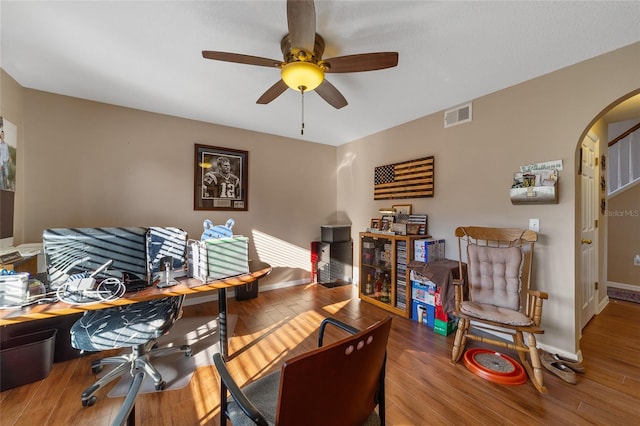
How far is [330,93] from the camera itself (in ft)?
6.80

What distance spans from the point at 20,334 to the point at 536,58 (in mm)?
4681

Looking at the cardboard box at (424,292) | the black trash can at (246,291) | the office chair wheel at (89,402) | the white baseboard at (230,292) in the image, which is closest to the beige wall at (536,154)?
the cardboard box at (424,292)

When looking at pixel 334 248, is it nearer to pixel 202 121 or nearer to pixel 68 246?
pixel 202 121

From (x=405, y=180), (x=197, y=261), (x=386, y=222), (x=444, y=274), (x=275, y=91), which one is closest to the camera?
(x=197, y=261)

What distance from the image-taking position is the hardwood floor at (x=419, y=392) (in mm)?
1492

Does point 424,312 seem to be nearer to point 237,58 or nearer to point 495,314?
point 495,314

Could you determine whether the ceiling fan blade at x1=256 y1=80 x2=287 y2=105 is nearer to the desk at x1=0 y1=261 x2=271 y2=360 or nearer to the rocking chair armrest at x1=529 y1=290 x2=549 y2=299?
the desk at x1=0 y1=261 x2=271 y2=360

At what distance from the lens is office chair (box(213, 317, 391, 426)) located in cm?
68

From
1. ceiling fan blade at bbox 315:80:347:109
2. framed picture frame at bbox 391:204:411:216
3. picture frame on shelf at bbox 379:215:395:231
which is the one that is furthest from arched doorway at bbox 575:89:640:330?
ceiling fan blade at bbox 315:80:347:109

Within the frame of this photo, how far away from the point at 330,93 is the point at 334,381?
204 centimetres

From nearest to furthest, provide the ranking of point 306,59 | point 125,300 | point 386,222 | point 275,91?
1. point 125,300
2. point 306,59
3. point 275,91
4. point 386,222

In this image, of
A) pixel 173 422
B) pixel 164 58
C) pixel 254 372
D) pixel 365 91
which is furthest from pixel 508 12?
pixel 173 422

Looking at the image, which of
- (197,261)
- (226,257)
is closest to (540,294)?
(226,257)

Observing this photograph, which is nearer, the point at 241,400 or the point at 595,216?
the point at 241,400
